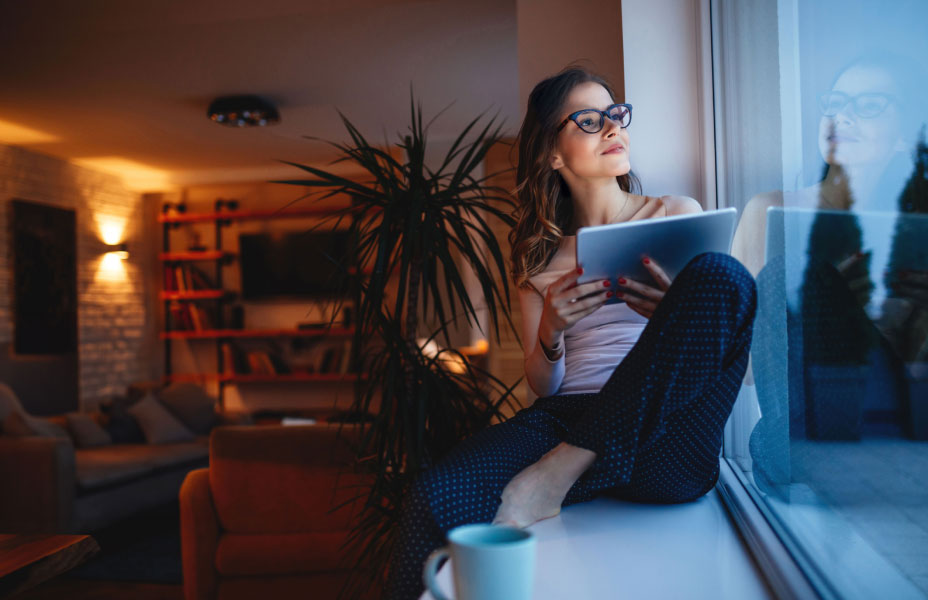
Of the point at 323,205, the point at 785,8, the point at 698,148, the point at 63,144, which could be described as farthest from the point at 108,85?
the point at 785,8

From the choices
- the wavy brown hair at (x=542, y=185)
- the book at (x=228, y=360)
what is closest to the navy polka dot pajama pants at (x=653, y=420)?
the wavy brown hair at (x=542, y=185)

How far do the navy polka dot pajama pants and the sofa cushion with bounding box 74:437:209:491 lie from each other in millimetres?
3479

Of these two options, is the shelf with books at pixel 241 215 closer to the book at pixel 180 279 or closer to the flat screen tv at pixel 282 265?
the flat screen tv at pixel 282 265

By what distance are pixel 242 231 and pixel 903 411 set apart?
6.81 meters

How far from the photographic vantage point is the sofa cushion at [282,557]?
7.96 feet

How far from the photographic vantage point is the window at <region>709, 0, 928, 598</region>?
2.40ft

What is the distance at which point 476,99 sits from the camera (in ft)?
15.8

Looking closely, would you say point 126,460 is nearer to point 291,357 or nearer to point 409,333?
point 291,357

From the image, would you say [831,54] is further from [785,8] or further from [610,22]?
[610,22]

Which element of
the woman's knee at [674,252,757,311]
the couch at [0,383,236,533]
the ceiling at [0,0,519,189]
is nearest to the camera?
the woman's knee at [674,252,757,311]

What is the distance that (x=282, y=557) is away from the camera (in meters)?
Result: 2.43

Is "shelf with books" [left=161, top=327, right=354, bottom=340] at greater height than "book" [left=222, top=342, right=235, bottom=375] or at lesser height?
greater

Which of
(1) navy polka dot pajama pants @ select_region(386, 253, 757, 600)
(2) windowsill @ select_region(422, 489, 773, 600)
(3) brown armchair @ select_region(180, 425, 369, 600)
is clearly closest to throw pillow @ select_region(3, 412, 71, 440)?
(3) brown armchair @ select_region(180, 425, 369, 600)

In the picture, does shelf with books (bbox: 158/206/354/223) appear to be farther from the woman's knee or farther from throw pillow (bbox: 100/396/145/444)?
the woman's knee
